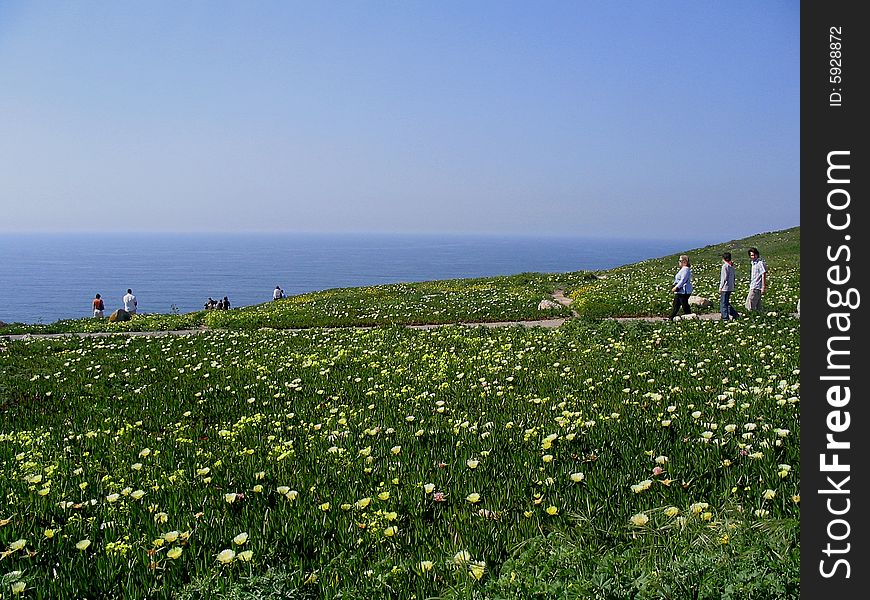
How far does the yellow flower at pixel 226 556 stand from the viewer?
4293mm

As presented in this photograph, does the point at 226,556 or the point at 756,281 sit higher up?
the point at 756,281

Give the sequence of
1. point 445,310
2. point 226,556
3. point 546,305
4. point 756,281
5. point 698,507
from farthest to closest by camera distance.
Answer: point 445,310 < point 546,305 < point 756,281 < point 698,507 < point 226,556

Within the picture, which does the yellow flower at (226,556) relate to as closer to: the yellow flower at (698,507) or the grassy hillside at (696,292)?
the yellow flower at (698,507)

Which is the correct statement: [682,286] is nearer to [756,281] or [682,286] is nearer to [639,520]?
[756,281]

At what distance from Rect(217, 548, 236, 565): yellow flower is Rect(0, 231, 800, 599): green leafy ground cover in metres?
0.02

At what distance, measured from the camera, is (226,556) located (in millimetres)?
4309

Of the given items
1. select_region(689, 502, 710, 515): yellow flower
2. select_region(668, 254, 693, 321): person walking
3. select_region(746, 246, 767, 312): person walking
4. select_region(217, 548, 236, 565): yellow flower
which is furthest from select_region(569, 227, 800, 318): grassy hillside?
select_region(217, 548, 236, 565): yellow flower

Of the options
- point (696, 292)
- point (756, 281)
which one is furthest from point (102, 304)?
point (756, 281)

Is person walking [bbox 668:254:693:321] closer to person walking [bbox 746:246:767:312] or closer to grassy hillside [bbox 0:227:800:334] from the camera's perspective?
person walking [bbox 746:246:767:312]

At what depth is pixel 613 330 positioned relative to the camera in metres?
15.3

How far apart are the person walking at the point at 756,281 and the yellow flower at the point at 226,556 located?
52.9 feet

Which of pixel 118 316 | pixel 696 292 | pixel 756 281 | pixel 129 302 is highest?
pixel 756 281

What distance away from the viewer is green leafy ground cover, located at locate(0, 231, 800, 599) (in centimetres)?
390

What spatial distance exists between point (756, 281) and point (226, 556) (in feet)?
56.8
